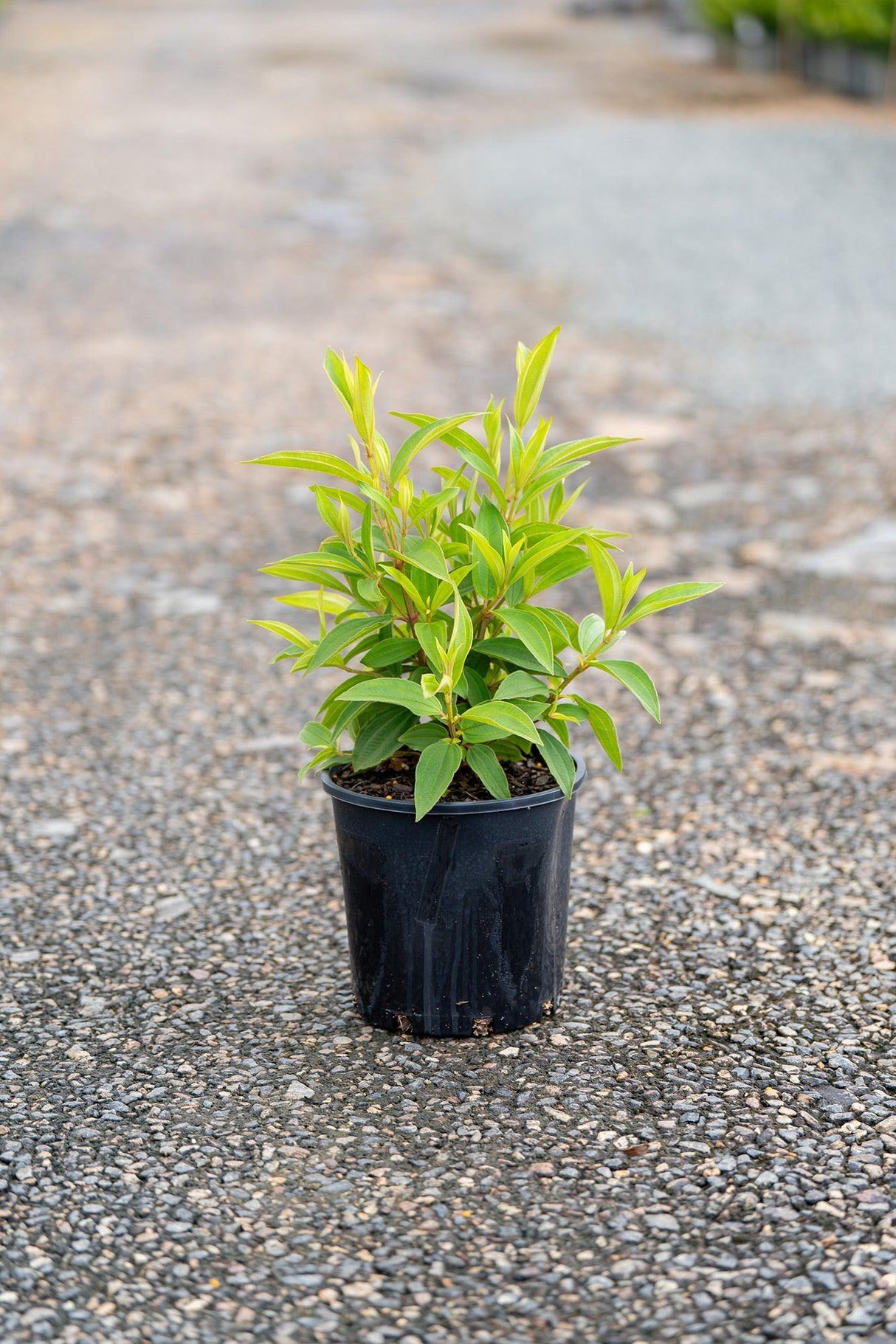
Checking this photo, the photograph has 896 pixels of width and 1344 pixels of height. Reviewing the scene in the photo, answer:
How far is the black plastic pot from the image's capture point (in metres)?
2.27

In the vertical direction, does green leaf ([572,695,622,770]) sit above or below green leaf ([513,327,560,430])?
below

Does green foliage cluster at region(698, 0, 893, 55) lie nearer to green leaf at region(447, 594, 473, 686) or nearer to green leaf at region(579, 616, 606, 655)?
green leaf at region(579, 616, 606, 655)

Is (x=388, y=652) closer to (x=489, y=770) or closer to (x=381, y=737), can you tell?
(x=381, y=737)

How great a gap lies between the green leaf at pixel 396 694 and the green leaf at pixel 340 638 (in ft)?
0.29

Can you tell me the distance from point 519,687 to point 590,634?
0.15 metres

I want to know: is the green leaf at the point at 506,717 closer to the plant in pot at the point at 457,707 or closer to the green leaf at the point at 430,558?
the plant in pot at the point at 457,707

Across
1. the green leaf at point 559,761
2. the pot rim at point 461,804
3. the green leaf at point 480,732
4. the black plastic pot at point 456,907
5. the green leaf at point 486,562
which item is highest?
the green leaf at point 486,562

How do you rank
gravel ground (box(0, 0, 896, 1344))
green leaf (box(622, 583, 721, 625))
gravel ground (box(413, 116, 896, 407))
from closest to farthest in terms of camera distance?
gravel ground (box(0, 0, 896, 1344))
green leaf (box(622, 583, 721, 625))
gravel ground (box(413, 116, 896, 407))

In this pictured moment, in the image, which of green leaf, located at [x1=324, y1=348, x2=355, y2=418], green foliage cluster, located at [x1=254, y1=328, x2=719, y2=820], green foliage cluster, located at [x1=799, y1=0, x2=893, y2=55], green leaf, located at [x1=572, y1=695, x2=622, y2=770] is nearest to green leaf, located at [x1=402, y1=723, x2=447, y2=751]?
green foliage cluster, located at [x1=254, y1=328, x2=719, y2=820]

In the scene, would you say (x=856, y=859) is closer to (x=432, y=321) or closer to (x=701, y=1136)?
(x=701, y=1136)

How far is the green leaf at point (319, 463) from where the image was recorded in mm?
2174

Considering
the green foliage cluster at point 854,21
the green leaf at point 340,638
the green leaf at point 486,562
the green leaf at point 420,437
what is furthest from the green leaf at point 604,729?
the green foliage cluster at point 854,21

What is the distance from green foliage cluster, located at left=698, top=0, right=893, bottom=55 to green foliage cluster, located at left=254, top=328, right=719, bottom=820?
10.8m

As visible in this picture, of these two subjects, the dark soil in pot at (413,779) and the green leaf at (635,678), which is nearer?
the green leaf at (635,678)
